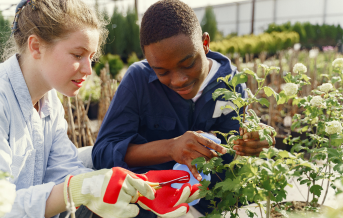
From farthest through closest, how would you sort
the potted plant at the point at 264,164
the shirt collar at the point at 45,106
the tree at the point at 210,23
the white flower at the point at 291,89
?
the tree at the point at 210,23, the shirt collar at the point at 45,106, the white flower at the point at 291,89, the potted plant at the point at 264,164

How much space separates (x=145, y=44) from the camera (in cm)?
146

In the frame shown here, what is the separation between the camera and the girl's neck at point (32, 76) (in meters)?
1.40

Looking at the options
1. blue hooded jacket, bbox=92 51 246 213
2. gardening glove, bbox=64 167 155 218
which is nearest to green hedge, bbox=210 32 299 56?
blue hooded jacket, bbox=92 51 246 213

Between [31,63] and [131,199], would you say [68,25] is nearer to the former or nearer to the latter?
[31,63]

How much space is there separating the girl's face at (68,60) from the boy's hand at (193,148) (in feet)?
2.01

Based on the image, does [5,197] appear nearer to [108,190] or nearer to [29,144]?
[108,190]

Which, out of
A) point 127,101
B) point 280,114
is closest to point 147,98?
point 127,101

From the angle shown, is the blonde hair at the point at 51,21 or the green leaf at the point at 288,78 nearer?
the green leaf at the point at 288,78

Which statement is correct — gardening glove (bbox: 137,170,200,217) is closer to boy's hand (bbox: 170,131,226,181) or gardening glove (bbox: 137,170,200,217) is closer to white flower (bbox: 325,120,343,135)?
boy's hand (bbox: 170,131,226,181)

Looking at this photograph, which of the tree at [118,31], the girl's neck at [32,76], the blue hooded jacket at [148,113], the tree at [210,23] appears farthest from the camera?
the tree at [210,23]

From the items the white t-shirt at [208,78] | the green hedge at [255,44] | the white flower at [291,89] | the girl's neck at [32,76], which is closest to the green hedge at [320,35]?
the green hedge at [255,44]

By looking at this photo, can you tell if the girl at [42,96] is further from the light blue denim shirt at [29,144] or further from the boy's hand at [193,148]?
the boy's hand at [193,148]

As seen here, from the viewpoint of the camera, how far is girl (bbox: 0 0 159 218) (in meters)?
1.11

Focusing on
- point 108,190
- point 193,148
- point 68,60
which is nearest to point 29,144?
point 68,60
